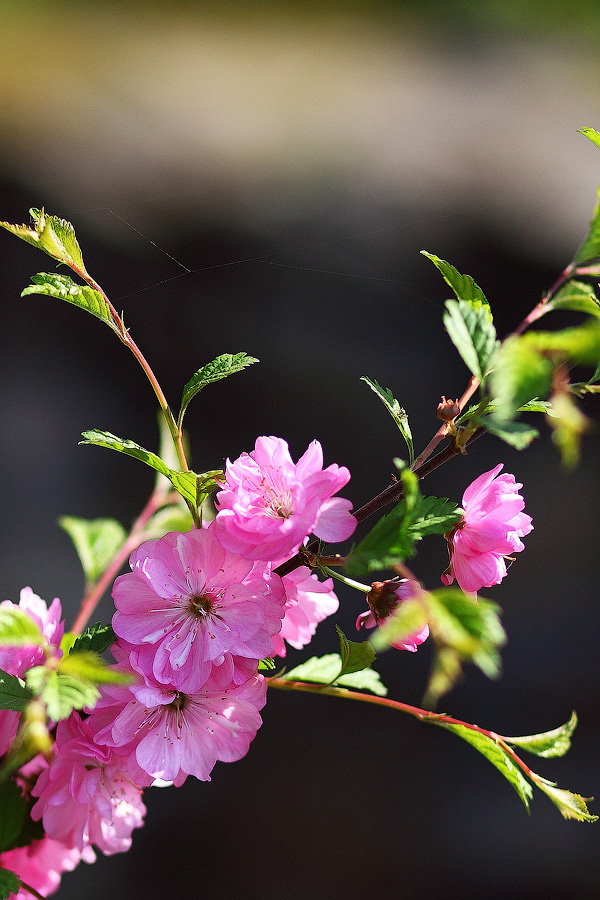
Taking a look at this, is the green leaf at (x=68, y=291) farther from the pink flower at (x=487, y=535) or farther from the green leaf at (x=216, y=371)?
the pink flower at (x=487, y=535)

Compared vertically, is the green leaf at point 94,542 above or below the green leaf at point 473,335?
below

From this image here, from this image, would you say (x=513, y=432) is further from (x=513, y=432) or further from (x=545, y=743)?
(x=545, y=743)

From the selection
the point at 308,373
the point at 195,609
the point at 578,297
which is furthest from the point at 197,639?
the point at 308,373

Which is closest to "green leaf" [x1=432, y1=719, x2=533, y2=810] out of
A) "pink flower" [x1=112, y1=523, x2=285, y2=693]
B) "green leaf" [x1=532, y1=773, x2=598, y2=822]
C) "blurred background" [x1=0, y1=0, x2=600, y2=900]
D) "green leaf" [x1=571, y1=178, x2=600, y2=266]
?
"green leaf" [x1=532, y1=773, x2=598, y2=822]

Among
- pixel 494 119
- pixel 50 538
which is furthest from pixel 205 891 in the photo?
pixel 494 119

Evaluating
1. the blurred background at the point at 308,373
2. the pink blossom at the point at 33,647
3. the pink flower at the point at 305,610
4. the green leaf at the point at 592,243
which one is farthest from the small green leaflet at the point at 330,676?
the blurred background at the point at 308,373

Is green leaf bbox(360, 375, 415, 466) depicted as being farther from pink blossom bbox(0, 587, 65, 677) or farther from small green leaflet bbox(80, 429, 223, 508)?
pink blossom bbox(0, 587, 65, 677)
